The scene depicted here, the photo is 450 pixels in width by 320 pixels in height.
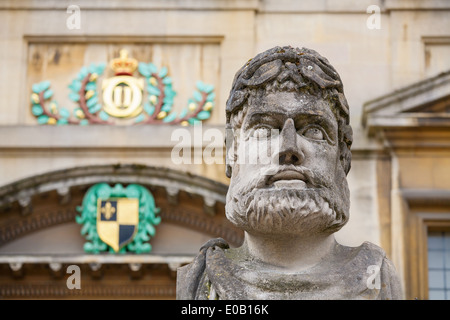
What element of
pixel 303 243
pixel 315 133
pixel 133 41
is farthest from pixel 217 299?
pixel 133 41

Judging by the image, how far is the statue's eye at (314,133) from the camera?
551 centimetres

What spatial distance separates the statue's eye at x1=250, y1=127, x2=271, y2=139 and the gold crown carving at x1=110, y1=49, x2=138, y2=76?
10.2m

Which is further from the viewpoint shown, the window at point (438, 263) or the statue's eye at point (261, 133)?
the window at point (438, 263)

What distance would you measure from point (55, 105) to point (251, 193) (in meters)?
10.5

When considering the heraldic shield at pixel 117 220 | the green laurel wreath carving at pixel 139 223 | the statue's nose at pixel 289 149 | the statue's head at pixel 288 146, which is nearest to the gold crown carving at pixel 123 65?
the green laurel wreath carving at pixel 139 223

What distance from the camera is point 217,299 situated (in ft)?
17.2

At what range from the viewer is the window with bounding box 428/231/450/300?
15.5 meters

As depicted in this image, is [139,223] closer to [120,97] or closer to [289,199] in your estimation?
[120,97]

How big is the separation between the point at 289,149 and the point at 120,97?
10.5 metres

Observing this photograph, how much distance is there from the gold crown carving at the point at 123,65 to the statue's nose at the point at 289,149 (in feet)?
34.0

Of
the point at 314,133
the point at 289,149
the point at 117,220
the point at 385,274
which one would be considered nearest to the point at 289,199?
the point at 289,149

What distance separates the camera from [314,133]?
5.52m

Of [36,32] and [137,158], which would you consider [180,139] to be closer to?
[137,158]

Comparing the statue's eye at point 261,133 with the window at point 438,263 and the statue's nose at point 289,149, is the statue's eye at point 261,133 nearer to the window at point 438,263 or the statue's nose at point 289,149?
the statue's nose at point 289,149
